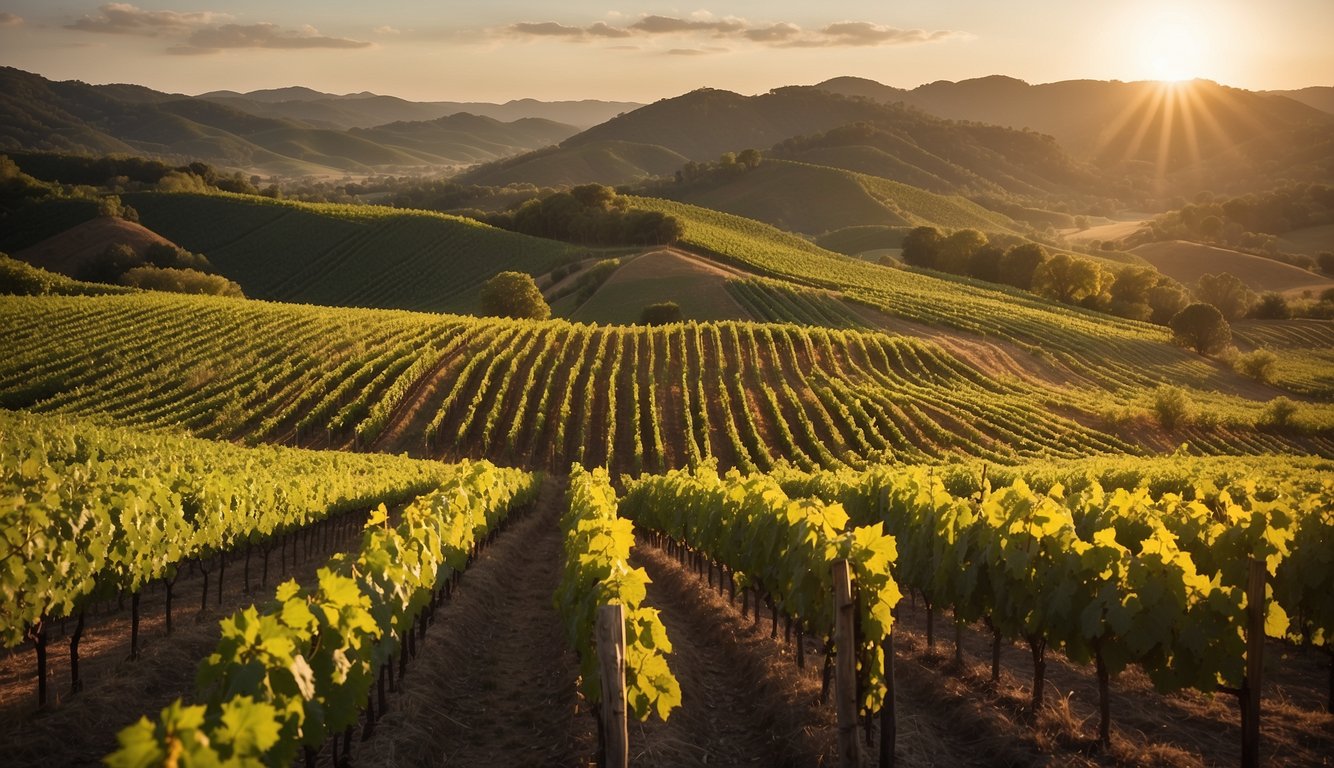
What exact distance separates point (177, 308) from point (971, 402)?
48466mm

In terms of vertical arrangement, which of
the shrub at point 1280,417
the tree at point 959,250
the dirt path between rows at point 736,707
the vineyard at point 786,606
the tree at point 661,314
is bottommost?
the shrub at point 1280,417

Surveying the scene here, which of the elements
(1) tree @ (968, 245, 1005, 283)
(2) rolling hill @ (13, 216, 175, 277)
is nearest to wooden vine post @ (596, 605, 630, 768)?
(2) rolling hill @ (13, 216, 175, 277)

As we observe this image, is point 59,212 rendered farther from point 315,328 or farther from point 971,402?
point 971,402

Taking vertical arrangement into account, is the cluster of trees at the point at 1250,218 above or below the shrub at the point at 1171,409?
above

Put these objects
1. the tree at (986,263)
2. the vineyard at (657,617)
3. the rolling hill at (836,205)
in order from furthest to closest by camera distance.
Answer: the rolling hill at (836,205) → the tree at (986,263) → the vineyard at (657,617)

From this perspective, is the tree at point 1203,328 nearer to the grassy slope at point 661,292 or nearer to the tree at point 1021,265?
the tree at point 1021,265

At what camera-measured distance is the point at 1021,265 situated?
112688 mm

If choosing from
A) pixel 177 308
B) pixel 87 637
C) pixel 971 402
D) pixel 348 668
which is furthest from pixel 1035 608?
pixel 177 308

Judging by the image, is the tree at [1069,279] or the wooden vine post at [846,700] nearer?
the wooden vine post at [846,700]

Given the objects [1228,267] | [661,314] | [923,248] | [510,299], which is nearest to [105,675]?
[661,314]

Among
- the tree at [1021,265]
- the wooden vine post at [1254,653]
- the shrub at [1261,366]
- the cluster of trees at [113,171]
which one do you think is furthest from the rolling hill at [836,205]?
the wooden vine post at [1254,653]

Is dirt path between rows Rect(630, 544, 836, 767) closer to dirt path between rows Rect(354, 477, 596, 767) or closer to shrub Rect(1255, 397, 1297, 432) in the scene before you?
dirt path between rows Rect(354, 477, 596, 767)

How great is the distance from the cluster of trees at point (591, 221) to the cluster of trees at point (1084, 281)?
39.5 metres

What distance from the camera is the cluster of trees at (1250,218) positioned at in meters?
172
